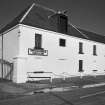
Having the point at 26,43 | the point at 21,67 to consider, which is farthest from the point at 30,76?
the point at 26,43

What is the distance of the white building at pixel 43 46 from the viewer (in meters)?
16.8

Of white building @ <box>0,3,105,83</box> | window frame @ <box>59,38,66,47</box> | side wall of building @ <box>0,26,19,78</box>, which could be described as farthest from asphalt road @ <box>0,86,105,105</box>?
window frame @ <box>59,38,66,47</box>

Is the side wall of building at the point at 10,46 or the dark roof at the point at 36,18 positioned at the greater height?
the dark roof at the point at 36,18

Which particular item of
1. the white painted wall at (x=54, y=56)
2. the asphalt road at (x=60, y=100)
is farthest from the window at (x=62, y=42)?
the asphalt road at (x=60, y=100)

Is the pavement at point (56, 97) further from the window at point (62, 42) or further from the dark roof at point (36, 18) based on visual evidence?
the dark roof at point (36, 18)

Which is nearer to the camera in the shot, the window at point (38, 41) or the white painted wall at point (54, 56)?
the white painted wall at point (54, 56)

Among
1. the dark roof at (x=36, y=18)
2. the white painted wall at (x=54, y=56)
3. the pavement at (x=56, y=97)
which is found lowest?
the pavement at (x=56, y=97)

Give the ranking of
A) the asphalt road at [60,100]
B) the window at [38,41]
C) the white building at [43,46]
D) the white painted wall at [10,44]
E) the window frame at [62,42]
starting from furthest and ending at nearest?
the window frame at [62,42], the window at [38,41], the white painted wall at [10,44], the white building at [43,46], the asphalt road at [60,100]

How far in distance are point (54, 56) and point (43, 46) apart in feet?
7.44

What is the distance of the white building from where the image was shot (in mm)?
16812

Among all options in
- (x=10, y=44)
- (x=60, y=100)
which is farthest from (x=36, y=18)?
(x=60, y=100)

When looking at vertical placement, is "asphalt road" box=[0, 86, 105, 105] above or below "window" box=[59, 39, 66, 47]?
below

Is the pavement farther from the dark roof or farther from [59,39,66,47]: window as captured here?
the dark roof

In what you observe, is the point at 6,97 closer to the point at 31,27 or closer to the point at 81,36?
the point at 31,27
